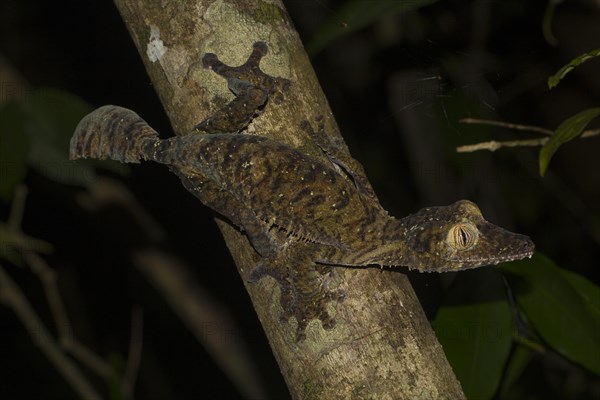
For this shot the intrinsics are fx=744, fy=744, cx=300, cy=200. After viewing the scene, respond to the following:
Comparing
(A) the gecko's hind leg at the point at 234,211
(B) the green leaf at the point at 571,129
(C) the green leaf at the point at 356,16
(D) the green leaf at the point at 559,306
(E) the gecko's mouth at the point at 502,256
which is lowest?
(D) the green leaf at the point at 559,306

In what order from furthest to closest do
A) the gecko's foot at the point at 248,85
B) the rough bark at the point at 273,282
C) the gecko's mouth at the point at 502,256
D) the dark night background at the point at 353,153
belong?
the dark night background at the point at 353,153 < the gecko's mouth at the point at 502,256 < the gecko's foot at the point at 248,85 < the rough bark at the point at 273,282

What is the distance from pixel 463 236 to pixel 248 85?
1203 mm

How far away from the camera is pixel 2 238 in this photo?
525 centimetres

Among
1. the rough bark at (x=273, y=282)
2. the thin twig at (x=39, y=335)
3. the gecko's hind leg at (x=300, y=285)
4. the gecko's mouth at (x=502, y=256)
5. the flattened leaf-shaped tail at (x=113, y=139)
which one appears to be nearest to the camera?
the rough bark at (x=273, y=282)

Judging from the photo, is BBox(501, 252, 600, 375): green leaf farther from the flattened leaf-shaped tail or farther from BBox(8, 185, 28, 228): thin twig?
BBox(8, 185, 28, 228): thin twig

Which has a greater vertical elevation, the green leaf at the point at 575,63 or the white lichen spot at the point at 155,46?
the white lichen spot at the point at 155,46

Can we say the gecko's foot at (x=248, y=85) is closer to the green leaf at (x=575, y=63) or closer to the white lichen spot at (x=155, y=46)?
the white lichen spot at (x=155, y=46)

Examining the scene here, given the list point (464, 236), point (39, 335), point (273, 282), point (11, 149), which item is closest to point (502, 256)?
point (464, 236)

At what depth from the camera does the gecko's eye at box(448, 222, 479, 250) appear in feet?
11.2

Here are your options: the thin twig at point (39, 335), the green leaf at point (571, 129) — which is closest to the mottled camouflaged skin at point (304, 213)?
the green leaf at point (571, 129)

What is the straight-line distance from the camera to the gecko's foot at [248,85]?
10.6ft

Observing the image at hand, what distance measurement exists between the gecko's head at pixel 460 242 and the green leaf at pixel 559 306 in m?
0.48

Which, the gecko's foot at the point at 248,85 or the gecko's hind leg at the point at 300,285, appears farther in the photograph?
the gecko's foot at the point at 248,85

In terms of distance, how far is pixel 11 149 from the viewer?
4699 millimetres
